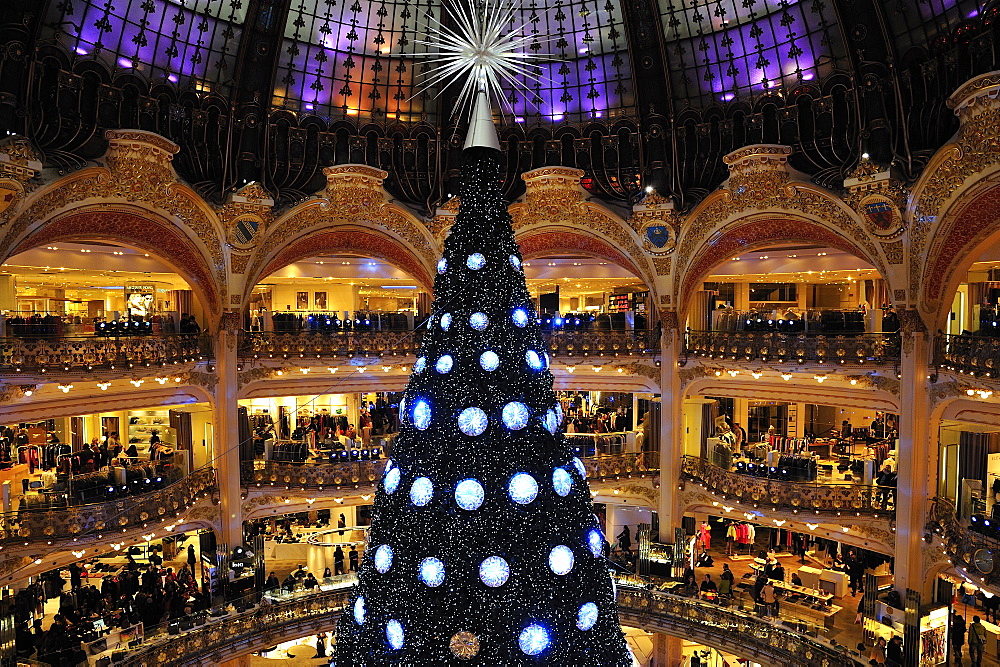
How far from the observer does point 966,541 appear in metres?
15.0

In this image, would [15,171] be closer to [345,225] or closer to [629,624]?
[345,225]

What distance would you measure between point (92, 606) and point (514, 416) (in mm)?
16920

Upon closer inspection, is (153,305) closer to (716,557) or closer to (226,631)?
(226,631)

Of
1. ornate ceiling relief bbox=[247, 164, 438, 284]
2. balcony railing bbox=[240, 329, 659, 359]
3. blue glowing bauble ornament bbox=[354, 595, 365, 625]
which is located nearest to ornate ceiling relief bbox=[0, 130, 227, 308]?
ornate ceiling relief bbox=[247, 164, 438, 284]

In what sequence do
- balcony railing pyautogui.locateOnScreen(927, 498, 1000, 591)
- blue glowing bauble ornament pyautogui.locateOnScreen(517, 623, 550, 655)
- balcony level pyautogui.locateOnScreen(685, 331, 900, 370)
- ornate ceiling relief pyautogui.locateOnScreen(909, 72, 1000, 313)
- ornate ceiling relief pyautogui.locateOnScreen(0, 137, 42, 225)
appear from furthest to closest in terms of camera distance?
1. balcony level pyautogui.locateOnScreen(685, 331, 900, 370)
2. ornate ceiling relief pyautogui.locateOnScreen(0, 137, 42, 225)
3. ornate ceiling relief pyautogui.locateOnScreen(909, 72, 1000, 313)
4. balcony railing pyautogui.locateOnScreen(927, 498, 1000, 591)
5. blue glowing bauble ornament pyautogui.locateOnScreen(517, 623, 550, 655)

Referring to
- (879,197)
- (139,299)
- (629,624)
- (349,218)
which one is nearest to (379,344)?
(349,218)

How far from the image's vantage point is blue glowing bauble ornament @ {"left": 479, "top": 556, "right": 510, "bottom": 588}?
5.32 metres

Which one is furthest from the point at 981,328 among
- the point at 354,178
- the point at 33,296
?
the point at 33,296

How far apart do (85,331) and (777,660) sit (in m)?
18.0

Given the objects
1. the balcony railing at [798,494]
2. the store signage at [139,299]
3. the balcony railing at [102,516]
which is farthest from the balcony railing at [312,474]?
the balcony railing at [798,494]

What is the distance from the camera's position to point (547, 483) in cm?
554

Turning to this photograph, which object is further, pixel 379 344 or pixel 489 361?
pixel 379 344

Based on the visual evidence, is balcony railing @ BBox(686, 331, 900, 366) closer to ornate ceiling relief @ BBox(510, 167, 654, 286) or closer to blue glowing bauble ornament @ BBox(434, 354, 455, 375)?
ornate ceiling relief @ BBox(510, 167, 654, 286)

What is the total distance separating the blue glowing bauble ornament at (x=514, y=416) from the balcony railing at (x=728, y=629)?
13.4 metres
